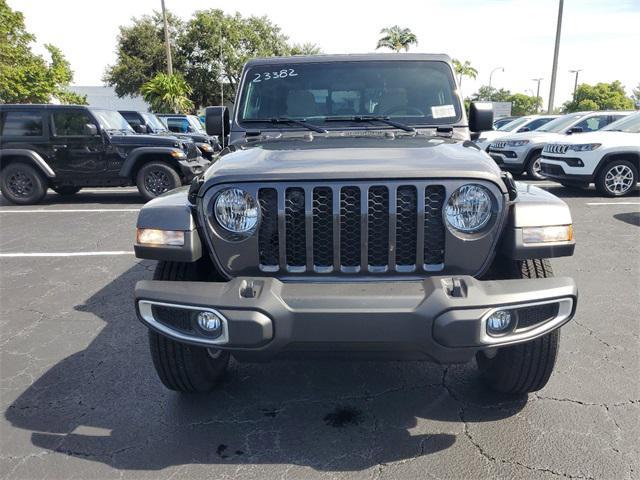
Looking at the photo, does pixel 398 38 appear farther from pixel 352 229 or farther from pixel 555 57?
pixel 352 229

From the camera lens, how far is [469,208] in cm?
221

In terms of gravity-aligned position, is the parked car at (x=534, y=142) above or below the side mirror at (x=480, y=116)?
below

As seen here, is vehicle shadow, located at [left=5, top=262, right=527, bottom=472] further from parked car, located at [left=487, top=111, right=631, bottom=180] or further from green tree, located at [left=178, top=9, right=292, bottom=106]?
green tree, located at [left=178, top=9, right=292, bottom=106]

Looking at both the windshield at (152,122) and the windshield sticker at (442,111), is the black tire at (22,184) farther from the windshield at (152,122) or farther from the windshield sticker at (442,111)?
the windshield sticker at (442,111)

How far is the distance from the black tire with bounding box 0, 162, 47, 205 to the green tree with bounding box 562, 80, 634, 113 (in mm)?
49433

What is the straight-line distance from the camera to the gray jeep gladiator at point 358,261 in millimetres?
2008

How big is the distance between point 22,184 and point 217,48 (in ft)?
112

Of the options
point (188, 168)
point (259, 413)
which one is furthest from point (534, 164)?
point (259, 413)

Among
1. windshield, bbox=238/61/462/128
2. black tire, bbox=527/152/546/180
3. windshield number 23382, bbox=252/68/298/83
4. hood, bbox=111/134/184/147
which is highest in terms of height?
windshield number 23382, bbox=252/68/298/83

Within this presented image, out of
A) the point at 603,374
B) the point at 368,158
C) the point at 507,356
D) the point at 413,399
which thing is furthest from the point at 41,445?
the point at 603,374

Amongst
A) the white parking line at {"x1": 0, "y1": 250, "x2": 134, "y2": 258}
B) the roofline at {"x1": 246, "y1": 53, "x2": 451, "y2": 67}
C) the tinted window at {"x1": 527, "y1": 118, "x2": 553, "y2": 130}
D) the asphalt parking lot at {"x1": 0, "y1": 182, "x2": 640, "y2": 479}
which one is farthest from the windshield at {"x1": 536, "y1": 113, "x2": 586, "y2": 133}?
the white parking line at {"x1": 0, "y1": 250, "x2": 134, "y2": 258}

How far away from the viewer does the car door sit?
8.80m

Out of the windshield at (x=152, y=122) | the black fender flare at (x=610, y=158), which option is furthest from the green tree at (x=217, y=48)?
the black fender flare at (x=610, y=158)

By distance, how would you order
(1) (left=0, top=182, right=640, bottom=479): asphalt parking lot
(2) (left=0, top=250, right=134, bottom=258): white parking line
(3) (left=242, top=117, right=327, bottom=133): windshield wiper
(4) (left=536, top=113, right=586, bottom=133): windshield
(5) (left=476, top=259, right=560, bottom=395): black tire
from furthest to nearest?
(4) (left=536, top=113, right=586, bottom=133): windshield < (2) (left=0, top=250, right=134, bottom=258): white parking line < (3) (left=242, top=117, right=327, bottom=133): windshield wiper < (5) (left=476, top=259, right=560, bottom=395): black tire < (1) (left=0, top=182, right=640, bottom=479): asphalt parking lot
